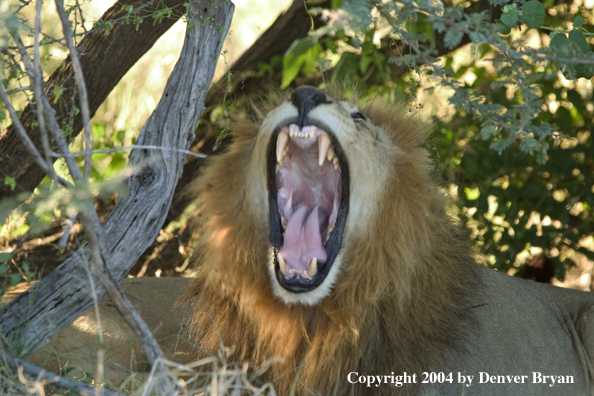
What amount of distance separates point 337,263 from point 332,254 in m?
0.05

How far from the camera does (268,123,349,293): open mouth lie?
3227mm

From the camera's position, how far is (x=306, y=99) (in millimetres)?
3123

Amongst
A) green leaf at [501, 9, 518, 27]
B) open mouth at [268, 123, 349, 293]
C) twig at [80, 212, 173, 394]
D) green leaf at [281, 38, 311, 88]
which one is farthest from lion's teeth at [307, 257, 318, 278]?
green leaf at [281, 38, 311, 88]

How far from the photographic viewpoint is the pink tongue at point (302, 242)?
3.32 metres

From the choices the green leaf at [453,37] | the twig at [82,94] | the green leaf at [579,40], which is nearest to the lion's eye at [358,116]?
the green leaf at [453,37]

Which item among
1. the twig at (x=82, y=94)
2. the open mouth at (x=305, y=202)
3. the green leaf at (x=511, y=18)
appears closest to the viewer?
the twig at (x=82, y=94)

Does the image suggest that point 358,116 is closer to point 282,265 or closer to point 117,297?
point 282,265

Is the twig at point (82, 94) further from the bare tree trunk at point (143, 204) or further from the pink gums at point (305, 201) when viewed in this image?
the pink gums at point (305, 201)

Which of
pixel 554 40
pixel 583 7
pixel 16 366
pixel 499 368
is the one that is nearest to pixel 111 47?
pixel 16 366

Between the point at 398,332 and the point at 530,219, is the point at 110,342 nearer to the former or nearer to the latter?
the point at 398,332

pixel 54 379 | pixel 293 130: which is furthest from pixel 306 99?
pixel 54 379

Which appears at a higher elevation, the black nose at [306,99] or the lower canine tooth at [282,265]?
the black nose at [306,99]

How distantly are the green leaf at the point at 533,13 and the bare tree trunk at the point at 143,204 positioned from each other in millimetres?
1439

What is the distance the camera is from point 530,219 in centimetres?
645
